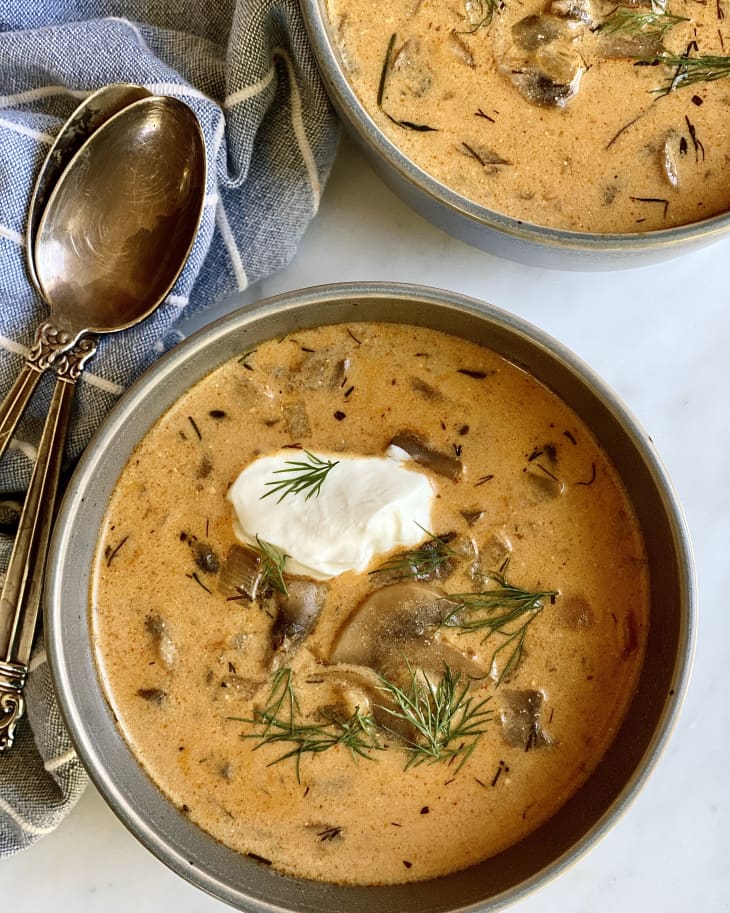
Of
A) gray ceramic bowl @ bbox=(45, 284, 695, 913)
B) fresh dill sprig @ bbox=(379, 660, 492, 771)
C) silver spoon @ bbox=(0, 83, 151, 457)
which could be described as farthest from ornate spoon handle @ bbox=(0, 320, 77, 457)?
fresh dill sprig @ bbox=(379, 660, 492, 771)

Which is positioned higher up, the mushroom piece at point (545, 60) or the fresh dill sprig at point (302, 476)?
the mushroom piece at point (545, 60)

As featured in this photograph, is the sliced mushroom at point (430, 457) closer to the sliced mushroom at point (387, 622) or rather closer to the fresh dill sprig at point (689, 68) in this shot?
the sliced mushroom at point (387, 622)

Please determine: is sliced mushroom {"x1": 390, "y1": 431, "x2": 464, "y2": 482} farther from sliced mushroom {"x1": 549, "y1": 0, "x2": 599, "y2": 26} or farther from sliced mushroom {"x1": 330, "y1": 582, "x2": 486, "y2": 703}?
sliced mushroom {"x1": 549, "y1": 0, "x2": 599, "y2": 26}

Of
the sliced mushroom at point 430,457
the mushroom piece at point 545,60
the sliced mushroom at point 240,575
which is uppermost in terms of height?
the mushroom piece at point 545,60

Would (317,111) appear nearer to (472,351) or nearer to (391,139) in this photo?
(391,139)

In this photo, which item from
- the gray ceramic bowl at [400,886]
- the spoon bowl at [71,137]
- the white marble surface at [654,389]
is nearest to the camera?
the gray ceramic bowl at [400,886]

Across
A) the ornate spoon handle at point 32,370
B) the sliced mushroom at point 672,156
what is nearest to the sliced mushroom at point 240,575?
the ornate spoon handle at point 32,370

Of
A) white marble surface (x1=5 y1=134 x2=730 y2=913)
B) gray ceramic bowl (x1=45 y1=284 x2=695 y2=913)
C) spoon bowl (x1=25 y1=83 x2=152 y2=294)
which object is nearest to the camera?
gray ceramic bowl (x1=45 y1=284 x2=695 y2=913)

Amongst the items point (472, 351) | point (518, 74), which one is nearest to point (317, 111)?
point (518, 74)
